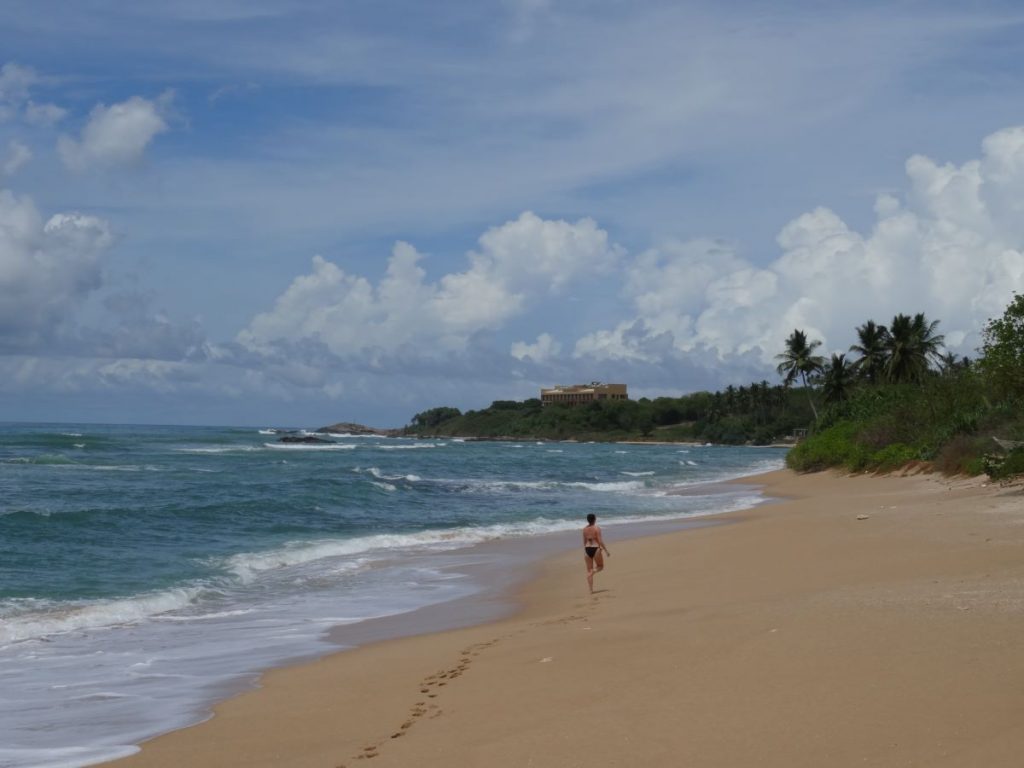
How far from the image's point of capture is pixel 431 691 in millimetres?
9164

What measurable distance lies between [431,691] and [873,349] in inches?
2521

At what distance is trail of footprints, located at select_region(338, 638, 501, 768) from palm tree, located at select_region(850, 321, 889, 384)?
61.1 metres

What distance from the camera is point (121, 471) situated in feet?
170

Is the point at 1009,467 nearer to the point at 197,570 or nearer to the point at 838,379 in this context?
the point at 197,570

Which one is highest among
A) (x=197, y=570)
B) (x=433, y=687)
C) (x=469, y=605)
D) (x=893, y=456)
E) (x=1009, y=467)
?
(x=1009, y=467)

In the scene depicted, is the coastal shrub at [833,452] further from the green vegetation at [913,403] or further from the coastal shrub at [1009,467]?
the coastal shrub at [1009,467]

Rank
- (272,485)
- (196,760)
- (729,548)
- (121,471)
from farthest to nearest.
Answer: (121,471), (272,485), (729,548), (196,760)

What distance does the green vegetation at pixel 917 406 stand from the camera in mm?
22250

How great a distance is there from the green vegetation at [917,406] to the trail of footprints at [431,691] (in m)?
15.4

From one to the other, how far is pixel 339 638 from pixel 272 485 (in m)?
29.0

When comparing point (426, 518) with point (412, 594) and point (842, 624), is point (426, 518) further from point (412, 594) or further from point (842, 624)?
point (842, 624)

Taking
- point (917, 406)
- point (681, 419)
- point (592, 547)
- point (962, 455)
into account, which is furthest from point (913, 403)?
point (681, 419)

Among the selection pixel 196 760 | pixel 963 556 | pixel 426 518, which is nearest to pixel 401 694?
pixel 196 760

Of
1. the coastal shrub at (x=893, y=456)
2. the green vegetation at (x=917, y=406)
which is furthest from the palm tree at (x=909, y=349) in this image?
the coastal shrub at (x=893, y=456)
